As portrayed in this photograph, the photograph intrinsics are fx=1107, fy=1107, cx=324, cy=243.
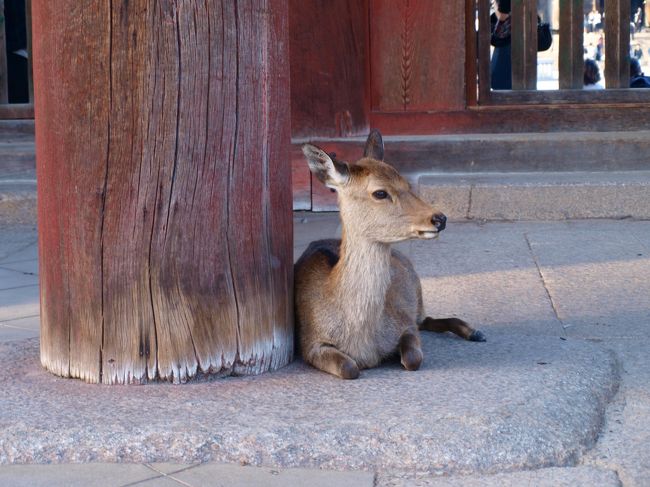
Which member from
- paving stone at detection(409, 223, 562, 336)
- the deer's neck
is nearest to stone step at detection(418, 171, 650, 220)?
paving stone at detection(409, 223, 562, 336)

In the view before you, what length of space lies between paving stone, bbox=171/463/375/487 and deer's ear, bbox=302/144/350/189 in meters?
1.55

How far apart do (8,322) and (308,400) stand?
2.36m

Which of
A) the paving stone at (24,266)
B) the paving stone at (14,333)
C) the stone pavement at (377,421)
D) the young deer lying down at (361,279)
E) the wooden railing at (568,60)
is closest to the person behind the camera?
the stone pavement at (377,421)

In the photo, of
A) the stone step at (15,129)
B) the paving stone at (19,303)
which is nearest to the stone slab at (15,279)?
the paving stone at (19,303)

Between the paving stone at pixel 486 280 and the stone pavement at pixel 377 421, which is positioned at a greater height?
the paving stone at pixel 486 280

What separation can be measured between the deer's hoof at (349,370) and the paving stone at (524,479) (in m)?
0.91

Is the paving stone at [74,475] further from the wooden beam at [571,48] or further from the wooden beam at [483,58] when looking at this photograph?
the wooden beam at [571,48]

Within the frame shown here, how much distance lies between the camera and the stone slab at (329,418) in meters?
3.90

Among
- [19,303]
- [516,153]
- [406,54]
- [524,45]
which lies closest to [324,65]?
[406,54]

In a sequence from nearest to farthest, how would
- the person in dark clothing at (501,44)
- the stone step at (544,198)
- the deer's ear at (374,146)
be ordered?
1. the deer's ear at (374,146)
2. the stone step at (544,198)
3. the person in dark clothing at (501,44)

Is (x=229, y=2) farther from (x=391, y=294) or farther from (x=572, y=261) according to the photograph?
(x=572, y=261)

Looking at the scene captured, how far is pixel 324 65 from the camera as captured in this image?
30.0 feet

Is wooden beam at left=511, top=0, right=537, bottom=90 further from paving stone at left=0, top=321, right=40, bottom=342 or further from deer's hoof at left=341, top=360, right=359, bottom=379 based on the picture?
deer's hoof at left=341, top=360, right=359, bottom=379

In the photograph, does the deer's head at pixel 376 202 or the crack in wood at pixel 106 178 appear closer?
the crack in wood at pixel 106 178
